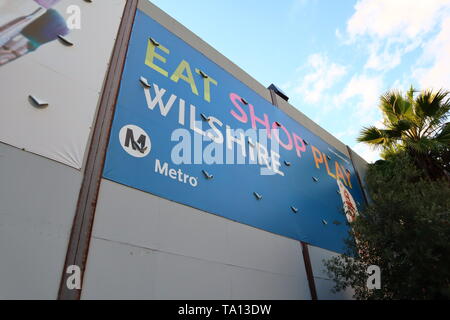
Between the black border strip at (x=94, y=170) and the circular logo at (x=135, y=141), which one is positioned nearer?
the black border strip at (x=94, y=170)

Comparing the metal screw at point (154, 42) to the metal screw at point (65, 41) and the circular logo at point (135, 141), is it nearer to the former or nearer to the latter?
the metal screw at point (65, 41)

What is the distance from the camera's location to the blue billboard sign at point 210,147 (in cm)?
620

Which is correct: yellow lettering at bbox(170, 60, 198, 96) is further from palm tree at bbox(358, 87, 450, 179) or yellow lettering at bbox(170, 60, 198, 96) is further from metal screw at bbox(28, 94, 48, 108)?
palm tree at bbox(358, 87, 450, 179)

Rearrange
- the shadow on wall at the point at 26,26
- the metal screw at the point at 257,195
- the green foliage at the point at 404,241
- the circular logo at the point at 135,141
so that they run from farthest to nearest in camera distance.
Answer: the metal screw at the point at 257,195, the green foliage at the point at 404,241, the circular logo at the point at 135,141, the shadow on wall at the point at 26,26

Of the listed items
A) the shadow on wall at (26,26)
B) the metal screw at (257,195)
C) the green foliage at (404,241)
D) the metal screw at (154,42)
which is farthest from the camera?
the metal screw at (257,195)

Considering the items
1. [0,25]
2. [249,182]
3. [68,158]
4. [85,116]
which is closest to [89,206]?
[68,158]

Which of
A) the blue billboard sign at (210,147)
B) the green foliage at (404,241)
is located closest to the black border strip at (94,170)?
the blue billboard sign at (210,147)

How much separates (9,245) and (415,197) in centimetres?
746

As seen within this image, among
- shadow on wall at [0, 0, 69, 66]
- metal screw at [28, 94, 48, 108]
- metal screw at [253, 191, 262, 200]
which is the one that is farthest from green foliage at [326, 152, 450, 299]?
shadow on wall at [0, 0, 69, 66]

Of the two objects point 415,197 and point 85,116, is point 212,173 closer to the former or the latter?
point 85,116

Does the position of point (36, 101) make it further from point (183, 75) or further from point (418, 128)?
point (418, 128)

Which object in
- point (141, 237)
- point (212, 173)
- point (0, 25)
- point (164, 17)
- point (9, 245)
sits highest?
point (164, 17)

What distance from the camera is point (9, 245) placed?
405cm

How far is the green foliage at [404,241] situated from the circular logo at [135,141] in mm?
5105
